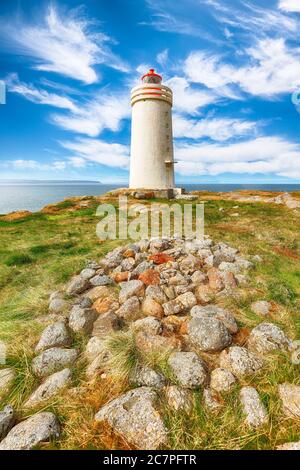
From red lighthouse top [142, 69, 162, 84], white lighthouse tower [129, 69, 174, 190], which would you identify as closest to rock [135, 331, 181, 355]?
white lighthouse tower [129, 69, 174, 190]

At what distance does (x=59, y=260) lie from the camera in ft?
30.7

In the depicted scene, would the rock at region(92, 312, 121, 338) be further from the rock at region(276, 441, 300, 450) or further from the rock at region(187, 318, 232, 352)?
the rock at region(276, 441, 300, 450)

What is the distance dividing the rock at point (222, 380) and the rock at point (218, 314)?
1130 mm

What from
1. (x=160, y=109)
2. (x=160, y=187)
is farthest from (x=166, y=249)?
(x=160, y=109)

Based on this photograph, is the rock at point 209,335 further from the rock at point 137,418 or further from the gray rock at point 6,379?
the gray rock at point 6,379

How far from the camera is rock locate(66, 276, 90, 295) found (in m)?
6.62

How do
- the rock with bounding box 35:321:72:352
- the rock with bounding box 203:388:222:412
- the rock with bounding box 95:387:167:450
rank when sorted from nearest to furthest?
the rock with bounding box 95:387:167:450
the rock with bounding box 203:388:222:412
the rock with bounding box 35:321:72:352

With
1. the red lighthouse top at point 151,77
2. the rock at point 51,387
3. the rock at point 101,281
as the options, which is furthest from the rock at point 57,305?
the red lighthouse top at point 151,77

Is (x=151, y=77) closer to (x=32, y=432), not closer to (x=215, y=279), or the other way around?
(x=215, y=279)

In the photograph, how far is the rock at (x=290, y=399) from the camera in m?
3.44

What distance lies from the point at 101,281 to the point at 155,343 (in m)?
2.81

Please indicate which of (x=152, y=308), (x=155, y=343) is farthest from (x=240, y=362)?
(x=152, y=308)

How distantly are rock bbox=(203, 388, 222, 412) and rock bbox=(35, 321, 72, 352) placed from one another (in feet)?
8.16
